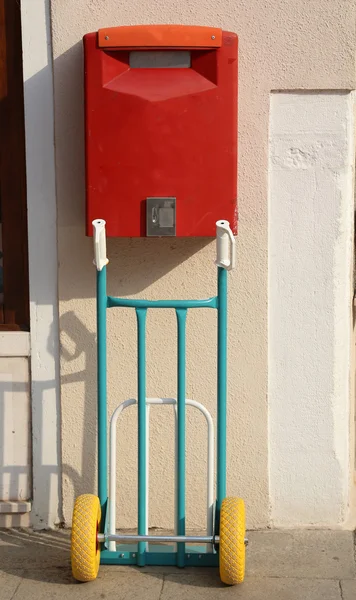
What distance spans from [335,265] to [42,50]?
5.35 feet

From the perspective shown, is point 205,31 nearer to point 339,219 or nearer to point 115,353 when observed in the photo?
point 339,219

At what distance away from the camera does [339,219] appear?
13.7 ft

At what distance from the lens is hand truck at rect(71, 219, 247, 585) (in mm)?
3783

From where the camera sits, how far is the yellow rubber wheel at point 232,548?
376cm

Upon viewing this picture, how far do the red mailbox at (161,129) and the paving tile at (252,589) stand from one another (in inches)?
58.1

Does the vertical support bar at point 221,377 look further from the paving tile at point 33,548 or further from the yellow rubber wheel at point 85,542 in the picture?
the paving tile at point 33,548

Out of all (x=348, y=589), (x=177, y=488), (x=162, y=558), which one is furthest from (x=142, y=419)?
(x=348, y=589)

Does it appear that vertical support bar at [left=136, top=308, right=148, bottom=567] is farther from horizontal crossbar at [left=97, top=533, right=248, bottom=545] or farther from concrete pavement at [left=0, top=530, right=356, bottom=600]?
concrete pavement at [left=0, top=530, right=356, bottom=600]

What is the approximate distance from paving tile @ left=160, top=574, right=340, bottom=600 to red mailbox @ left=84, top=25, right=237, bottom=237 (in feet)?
4.84

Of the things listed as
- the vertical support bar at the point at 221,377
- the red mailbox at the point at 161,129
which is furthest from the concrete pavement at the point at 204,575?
the red mailbox at the point at 161,129

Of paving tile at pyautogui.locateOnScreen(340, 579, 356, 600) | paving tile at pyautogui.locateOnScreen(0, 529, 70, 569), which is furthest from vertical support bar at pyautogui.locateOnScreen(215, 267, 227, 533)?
paving tile at pyautogui.locateOnScreen(0, 529, 70, 569)

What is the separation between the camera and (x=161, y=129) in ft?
12.4

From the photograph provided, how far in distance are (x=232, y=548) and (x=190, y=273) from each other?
4.04ft

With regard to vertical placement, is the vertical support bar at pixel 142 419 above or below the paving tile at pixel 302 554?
above
